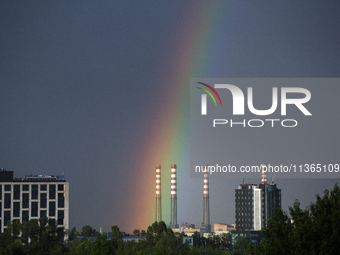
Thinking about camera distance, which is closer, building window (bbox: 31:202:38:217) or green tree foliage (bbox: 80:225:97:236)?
building window (bbox: 31:202:38:217)

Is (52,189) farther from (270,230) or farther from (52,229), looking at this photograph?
(270,230)

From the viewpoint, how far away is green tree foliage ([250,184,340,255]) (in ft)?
102

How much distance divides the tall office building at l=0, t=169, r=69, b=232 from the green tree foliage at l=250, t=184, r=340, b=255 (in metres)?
98.2

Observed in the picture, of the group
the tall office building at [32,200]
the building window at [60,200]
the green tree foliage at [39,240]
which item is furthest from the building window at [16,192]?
the green tree foliage at [39,240]

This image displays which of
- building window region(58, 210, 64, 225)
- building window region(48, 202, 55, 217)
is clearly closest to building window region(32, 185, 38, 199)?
building window region(48, 202, 55, 217)

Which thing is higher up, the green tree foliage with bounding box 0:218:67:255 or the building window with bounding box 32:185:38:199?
the building window with bounding box 32:185:38:199

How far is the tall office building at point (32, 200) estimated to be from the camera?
126 m

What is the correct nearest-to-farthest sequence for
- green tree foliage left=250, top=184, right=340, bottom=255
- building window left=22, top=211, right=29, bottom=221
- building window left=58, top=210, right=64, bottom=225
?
1. green tree foliage left=250, top=184, right=340, bottom=255
2. building window left=58, top=210, right=64, bottom=225
3. building window left=22, top=211, right=29, bottom=221

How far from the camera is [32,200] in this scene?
128m

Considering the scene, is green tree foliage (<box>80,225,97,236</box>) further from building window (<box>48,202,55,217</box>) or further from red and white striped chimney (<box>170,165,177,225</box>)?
red and white striped chimney (<box>170,165,177,225</box>)

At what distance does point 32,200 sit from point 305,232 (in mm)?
104538

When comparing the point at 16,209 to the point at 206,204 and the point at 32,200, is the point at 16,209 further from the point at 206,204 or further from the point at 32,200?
the point at 206,204

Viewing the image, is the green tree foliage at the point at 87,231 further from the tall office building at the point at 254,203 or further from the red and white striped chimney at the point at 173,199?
the tall office building at the point at 254,203

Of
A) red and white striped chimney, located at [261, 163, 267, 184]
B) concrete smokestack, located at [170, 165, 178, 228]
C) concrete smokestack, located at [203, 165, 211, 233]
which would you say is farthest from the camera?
concrete smokestack, located at [203, 165, 211, 233]
